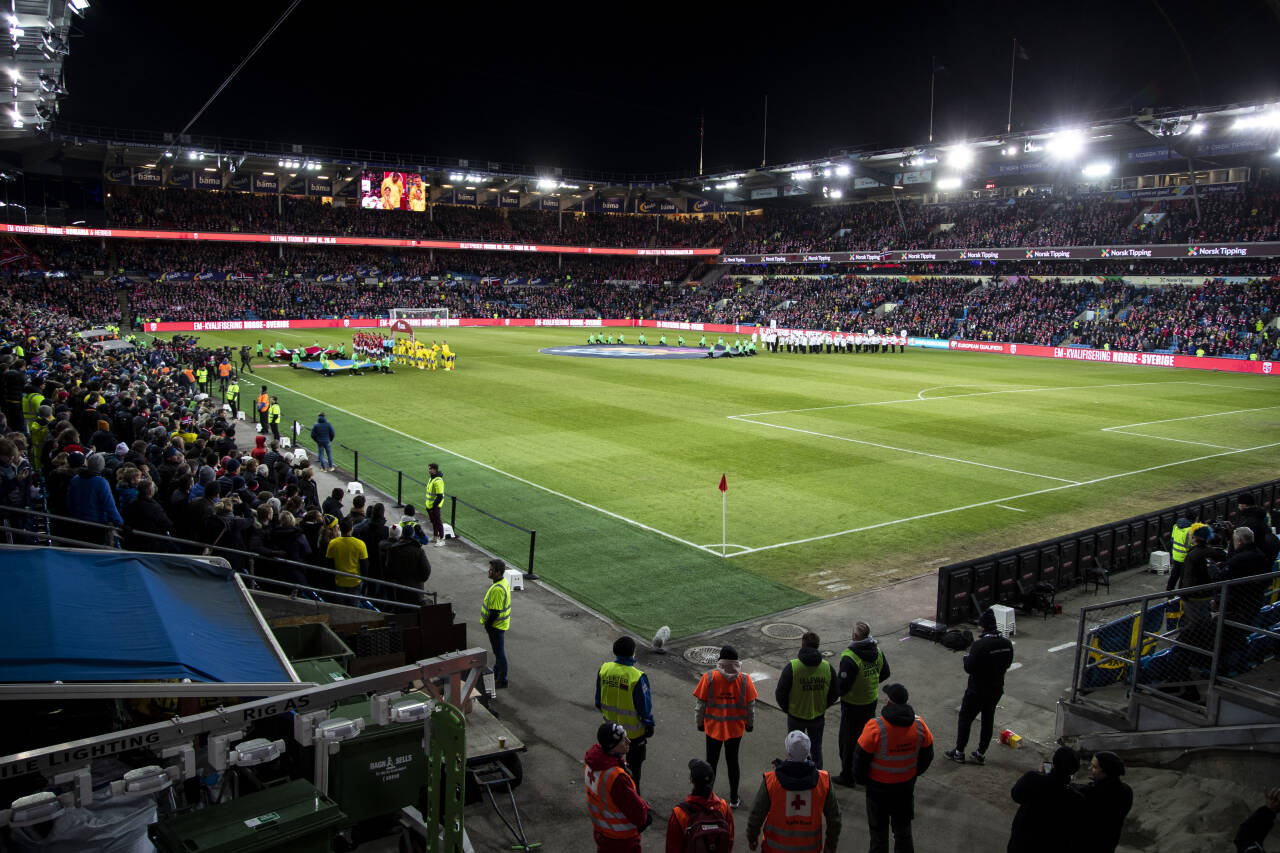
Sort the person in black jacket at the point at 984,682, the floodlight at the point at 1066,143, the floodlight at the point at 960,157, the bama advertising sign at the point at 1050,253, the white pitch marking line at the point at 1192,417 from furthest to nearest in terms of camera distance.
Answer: the floodlight at the point at 960,157 < the floodlight at the point at 1066,143 < the bama advertising sign at the point at 1050,253 < the white pitch marking line at the point at 1192,417 < the person in black jacket at the point at 984,682

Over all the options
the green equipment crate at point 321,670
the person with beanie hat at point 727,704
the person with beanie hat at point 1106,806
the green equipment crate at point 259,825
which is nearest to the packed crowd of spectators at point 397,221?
the green equipment crate at point 321,670

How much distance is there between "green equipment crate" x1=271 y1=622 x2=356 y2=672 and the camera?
775 cm

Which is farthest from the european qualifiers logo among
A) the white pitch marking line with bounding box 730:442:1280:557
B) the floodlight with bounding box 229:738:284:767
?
the floodlight with bounding box 229:738:284:767

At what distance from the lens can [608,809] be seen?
551 cm

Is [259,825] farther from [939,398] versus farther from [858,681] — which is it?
[939,398]

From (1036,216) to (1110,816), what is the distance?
7469 centimetres

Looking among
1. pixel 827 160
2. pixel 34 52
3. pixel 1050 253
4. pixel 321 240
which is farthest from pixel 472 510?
pixel 321 240

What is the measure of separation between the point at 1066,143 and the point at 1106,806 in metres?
62.8

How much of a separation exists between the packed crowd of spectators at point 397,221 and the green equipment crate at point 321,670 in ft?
262

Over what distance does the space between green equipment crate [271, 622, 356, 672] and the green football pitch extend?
523cm

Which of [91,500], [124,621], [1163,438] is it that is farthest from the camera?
[1163,438]

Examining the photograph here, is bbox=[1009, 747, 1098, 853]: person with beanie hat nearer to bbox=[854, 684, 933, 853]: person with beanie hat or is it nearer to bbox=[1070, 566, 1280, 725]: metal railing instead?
bbox=[854, 684, 933, 853]: person with beanie hat

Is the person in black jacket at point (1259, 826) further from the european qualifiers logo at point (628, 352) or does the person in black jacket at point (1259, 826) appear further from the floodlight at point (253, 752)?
the european qualifiers logo at point (628, 352)

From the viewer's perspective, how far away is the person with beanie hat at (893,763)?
6473 mm
